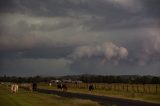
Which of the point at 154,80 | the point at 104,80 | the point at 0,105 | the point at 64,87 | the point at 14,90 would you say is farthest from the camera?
the point at 104,80

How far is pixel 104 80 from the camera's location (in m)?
177

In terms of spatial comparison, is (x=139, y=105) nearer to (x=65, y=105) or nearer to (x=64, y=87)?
(x=65, y=105)

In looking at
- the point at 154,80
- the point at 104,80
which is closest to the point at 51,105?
the point at 154,80

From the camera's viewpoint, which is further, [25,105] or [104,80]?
[104,80]

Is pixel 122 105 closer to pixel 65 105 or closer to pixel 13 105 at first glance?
pixel 65 105

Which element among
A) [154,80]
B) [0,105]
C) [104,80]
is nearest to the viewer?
[0,105]

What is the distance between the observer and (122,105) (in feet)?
128

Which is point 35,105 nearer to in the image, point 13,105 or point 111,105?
point 13,105

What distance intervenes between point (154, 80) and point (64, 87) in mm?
44028

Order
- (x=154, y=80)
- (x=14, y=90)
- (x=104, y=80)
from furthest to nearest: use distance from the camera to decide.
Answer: (x=104, y=80)
(x=154, y=80)
(x=14, y=90)

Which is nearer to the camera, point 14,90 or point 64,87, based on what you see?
point 14,90

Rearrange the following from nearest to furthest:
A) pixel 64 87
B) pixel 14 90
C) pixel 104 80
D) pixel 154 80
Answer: pixel 14 90 → pixel 64 87 → pixel 154 80 → pixel 104 80

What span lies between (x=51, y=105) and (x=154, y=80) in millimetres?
89603

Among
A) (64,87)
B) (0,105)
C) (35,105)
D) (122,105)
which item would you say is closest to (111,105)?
(122,105)
